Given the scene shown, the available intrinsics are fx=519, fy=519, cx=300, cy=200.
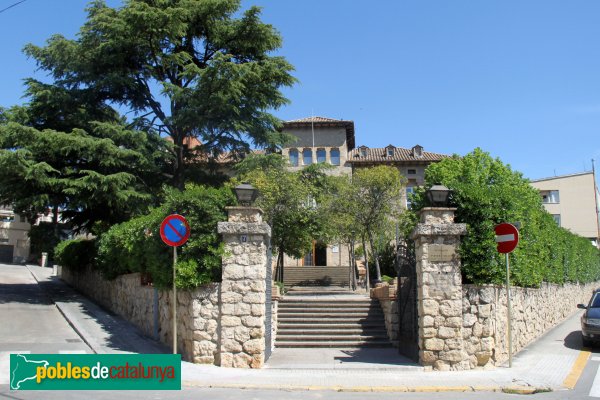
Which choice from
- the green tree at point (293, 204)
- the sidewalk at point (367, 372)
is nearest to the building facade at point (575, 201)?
the green tree at point (293, 204)

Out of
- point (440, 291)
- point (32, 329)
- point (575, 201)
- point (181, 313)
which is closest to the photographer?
point (440, 291)

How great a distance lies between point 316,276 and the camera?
39.7 m

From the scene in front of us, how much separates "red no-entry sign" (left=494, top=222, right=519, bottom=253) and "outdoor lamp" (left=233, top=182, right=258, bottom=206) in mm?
5147

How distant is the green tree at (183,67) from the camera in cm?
2012

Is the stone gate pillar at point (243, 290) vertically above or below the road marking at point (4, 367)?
above

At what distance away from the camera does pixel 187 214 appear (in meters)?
11.3

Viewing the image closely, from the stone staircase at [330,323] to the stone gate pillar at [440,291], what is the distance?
296 centimetres

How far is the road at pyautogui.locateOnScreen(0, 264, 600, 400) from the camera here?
7988mm

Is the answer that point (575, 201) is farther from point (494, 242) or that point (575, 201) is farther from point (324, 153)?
point (494, 242)

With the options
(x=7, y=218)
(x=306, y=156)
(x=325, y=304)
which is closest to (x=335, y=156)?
(x=306, y=156)

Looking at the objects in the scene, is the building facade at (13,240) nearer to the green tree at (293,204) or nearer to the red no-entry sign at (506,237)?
the green tree at (293,204)

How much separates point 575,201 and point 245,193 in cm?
5377

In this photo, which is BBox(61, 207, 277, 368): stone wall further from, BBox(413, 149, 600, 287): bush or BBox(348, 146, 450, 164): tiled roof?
BBox(348, 146, 450, 164): tiled roof

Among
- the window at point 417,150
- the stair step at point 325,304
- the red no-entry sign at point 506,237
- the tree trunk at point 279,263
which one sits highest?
the window at point 417,150
